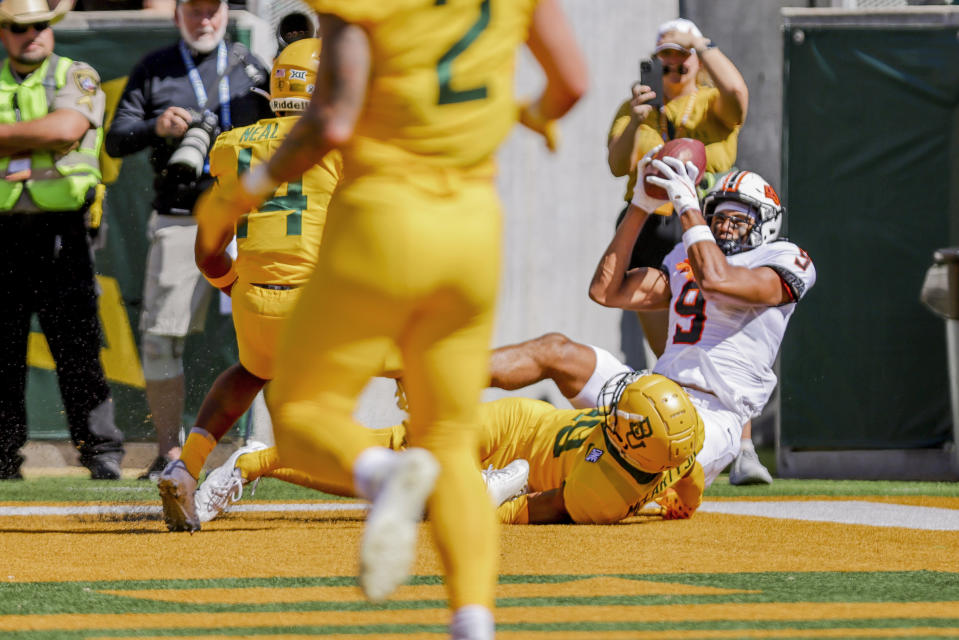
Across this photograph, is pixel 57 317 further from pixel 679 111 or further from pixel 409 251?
pixel 409 251

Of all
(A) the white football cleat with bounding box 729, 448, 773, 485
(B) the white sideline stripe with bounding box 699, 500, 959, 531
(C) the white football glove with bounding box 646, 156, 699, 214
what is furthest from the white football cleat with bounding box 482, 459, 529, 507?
(A) the white football cleat with bounding box 729, 448, 773, 485

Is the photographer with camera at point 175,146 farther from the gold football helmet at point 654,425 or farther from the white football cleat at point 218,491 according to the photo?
the gold football helmet at point 654,425

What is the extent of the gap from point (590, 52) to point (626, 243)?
299 cm

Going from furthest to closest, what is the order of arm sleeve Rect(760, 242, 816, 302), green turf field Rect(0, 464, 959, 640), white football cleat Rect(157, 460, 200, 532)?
1. arm sleeve Rect(760, 242, 816, 302)
2. white football cleat Rect(157, 460, 200, 532)
3. green turf field Rect(0, 464, 959, 640)

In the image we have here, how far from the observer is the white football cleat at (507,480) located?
17.6ft

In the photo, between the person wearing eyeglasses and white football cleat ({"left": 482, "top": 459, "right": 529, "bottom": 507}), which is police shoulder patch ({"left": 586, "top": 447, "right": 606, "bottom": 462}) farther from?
the person wearing eyeglasses

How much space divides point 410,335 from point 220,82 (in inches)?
206

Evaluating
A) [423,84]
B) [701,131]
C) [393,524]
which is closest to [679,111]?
[701,131]

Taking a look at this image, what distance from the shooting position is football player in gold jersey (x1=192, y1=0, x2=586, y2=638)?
2615 millimetres

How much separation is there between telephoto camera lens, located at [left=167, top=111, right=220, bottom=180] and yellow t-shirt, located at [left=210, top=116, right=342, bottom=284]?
171 cm

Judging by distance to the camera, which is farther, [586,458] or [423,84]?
[586,458]

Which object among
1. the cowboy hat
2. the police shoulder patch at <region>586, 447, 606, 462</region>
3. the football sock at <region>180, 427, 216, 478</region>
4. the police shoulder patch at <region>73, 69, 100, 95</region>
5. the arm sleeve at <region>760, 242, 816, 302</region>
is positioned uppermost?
the cowboy hat

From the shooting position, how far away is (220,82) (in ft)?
25.2

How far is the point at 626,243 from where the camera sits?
6703 mm
